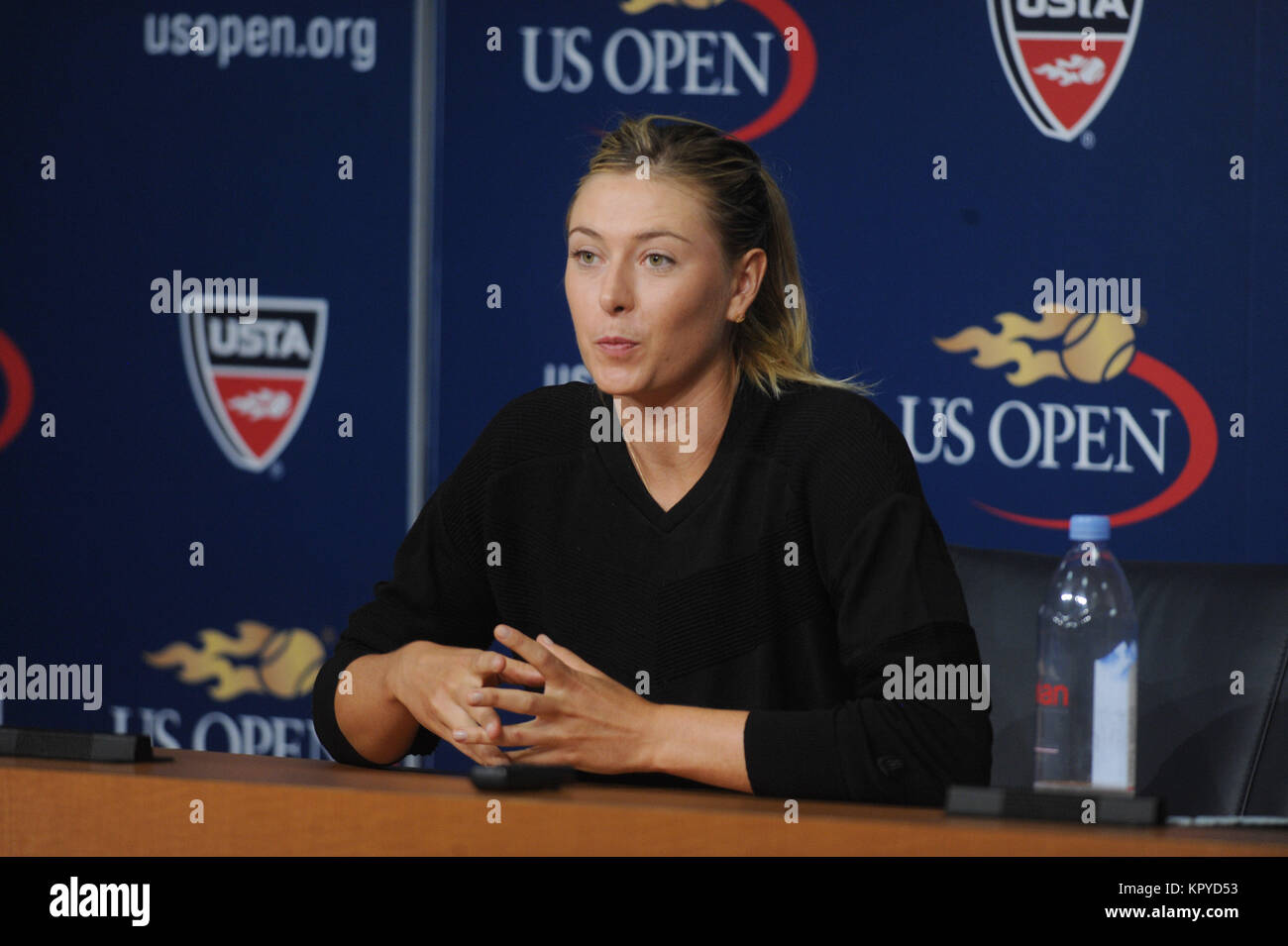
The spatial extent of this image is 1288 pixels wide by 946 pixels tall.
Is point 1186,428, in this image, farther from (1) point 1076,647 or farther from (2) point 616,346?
(2) point 616,346

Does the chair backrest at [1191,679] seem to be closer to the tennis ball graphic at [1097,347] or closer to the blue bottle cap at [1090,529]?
the blue bottle cap at [1090,529]

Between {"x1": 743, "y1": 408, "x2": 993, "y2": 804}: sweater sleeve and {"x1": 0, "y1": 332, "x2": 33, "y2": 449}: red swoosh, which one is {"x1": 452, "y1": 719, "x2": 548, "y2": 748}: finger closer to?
{"x1": 743, "y1": 408, "x2": 993, "y2": 804}: sweater sleeve

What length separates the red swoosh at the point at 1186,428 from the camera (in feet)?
9.93

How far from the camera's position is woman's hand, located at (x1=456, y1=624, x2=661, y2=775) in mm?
1444

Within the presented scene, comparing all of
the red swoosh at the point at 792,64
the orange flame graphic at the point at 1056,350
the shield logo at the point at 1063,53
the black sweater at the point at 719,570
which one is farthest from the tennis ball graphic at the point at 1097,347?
the black sweater at the point at 719,570

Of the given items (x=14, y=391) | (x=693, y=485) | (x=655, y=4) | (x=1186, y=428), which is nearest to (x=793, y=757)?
(x=693, y=485)

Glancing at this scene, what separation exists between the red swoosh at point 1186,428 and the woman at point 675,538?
1.35 meters

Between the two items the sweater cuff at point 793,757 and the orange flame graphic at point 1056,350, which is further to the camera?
the orange flame graphic at point 1056,350

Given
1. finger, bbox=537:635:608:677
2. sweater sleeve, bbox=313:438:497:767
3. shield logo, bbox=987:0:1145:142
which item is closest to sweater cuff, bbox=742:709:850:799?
finger, bbox=537:635:608:677

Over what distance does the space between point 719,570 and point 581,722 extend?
1.16 feet

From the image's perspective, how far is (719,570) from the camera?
5.73ft

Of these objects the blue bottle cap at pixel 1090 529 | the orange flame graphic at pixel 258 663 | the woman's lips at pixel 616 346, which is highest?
the woman's lips at pixel 616 346

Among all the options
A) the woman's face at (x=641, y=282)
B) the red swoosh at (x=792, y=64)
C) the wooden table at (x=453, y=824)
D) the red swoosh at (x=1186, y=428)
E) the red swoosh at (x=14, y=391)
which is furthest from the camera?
the red swoosh at (x=14, y=391)
